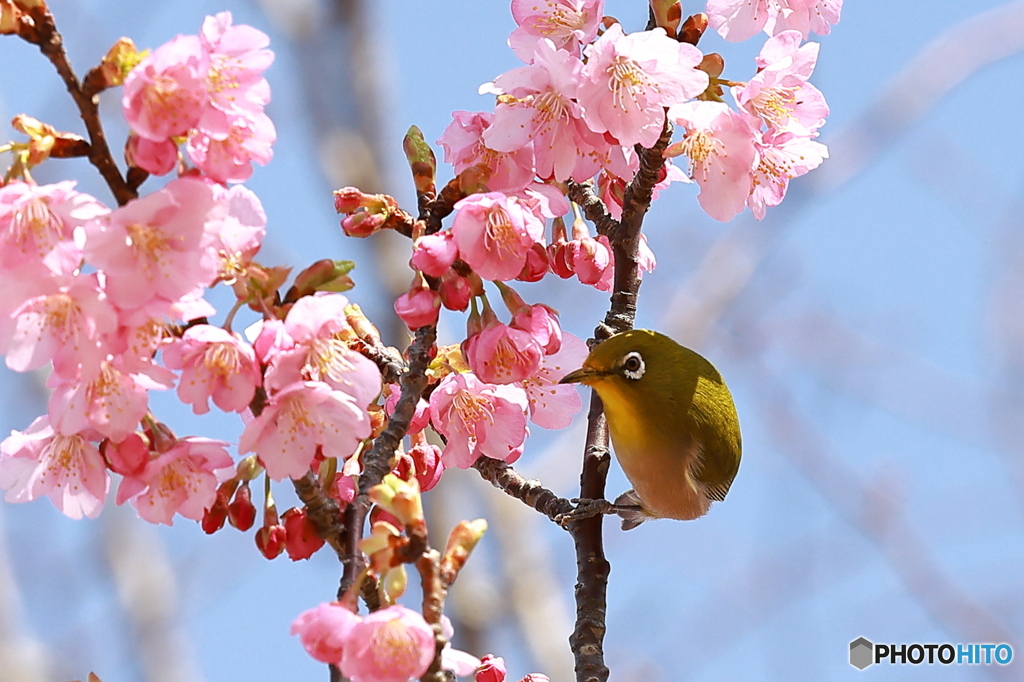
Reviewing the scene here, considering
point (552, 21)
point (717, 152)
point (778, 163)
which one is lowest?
point (717, 152)

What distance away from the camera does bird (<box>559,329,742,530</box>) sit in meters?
2.87

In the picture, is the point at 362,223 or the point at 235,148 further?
the point at 362,223

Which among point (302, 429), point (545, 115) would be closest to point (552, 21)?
point (545, 115)

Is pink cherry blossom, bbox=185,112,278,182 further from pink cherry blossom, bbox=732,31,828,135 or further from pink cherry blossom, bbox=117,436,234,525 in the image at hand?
pink cherry blossom, bbox=732,31,828,135

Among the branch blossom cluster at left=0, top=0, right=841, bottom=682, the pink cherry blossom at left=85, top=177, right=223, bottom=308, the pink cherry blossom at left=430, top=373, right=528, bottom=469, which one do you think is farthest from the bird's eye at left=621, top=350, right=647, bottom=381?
the pink cherry blossom at left=85, top=177, right=223, bottom=308

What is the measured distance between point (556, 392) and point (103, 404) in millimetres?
1013

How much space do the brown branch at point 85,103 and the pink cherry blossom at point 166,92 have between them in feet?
0.16

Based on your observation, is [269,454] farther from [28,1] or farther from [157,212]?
[28,1]

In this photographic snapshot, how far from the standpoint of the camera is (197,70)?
4.70ft

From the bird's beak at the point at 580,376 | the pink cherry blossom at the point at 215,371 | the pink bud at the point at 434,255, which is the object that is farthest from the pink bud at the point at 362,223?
the bird's beak at the point at 580,376

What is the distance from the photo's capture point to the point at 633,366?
2.80 m

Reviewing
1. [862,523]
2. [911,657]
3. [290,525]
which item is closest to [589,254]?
[290,525]

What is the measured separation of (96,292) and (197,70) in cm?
33

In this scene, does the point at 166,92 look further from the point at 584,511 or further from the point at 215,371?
the point at 584,511
